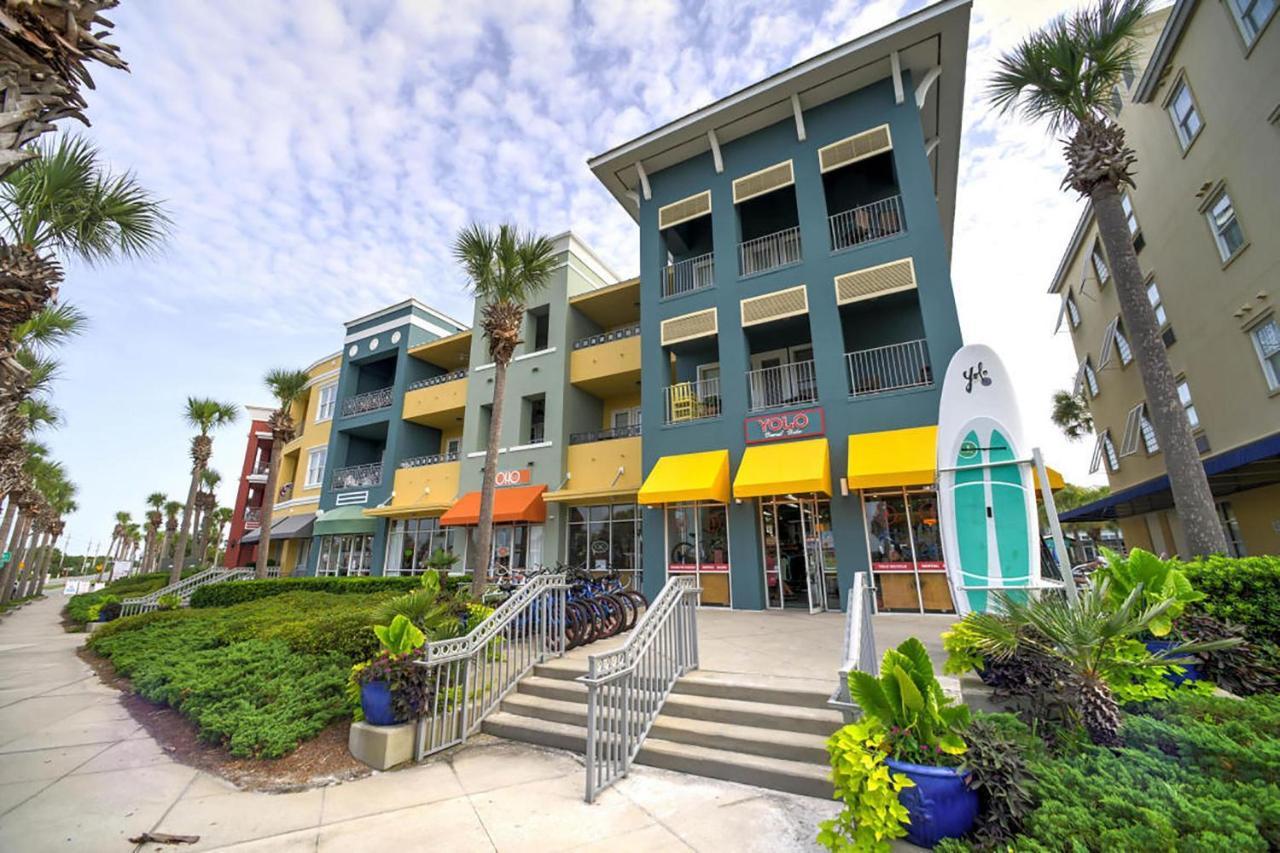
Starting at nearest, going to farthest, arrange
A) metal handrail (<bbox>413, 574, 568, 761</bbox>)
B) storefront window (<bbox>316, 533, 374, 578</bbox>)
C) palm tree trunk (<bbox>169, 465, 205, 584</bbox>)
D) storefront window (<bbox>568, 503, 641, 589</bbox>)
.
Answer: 1. metal handrail (<bbox>413, 574, 568, 761</bbox>)
2. storefront window (<bbox>568, 503, 641, 589</bbox>)
3. storefront window (<bbox>316, 533, 374, 578</bbox>)
4. palm tree trunk (<bbox>169, 465, 205, 584</bbox>)

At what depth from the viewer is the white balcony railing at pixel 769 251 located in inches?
563

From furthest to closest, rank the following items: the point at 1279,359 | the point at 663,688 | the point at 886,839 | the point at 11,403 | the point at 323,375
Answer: the point at 323,375 → the point at 1279,359 → the point at 11,403 → the point at 663,688 → the point at 886,839

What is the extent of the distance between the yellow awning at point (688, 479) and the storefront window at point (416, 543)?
30.4 feet

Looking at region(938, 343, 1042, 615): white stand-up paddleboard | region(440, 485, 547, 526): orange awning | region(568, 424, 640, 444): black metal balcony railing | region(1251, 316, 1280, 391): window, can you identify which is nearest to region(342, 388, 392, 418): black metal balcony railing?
region(440, 485, 547, 526): orange awning

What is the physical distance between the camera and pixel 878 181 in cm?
1476

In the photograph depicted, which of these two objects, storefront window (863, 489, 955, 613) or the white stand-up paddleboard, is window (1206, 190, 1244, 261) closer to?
storefront window (863, 489, 955, 613)

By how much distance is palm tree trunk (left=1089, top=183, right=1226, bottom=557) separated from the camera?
720 centimetres

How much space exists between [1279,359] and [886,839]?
15462 mm

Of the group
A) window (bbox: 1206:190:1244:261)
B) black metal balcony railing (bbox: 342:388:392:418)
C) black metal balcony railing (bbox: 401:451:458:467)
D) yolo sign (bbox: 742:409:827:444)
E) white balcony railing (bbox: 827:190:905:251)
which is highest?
white balcony railing (bbox: 827:190:905:251)

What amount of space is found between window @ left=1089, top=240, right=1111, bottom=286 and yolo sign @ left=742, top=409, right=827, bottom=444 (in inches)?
671

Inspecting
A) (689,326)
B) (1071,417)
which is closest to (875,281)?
(689,326)

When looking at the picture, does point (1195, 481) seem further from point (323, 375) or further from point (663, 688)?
point (323, 375)

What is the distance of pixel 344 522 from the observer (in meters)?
21.2

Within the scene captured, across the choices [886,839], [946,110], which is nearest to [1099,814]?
[886,839]
